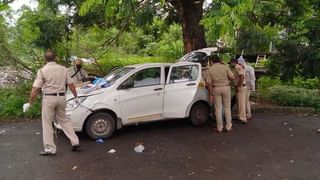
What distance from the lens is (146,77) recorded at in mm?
9719

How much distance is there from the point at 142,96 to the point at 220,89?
176cm

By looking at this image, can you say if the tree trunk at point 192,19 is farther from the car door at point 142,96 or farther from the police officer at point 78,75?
the car door at point 142,96

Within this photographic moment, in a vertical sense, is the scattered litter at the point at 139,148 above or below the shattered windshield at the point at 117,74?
below

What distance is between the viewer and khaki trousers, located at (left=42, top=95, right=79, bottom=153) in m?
7.71

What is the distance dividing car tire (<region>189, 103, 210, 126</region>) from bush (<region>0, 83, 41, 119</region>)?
170 inches

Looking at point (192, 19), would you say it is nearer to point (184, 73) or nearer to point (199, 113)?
point (184, 73)

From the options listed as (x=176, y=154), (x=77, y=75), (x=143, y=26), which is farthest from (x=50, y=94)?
(x=143, y=26)

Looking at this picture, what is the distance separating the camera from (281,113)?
12336 mm

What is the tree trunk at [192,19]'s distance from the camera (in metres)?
14.6

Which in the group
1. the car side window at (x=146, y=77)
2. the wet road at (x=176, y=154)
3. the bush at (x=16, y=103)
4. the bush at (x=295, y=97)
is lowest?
the wet road at (x=176, y=154)

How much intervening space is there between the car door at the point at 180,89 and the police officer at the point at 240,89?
37.2 inches

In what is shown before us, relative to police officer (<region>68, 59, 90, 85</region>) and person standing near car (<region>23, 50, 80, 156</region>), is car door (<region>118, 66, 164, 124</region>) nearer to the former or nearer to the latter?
person standing near car (<region>23, 50, 80, 156</region>)

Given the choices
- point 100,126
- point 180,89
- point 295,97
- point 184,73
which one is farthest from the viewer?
point 295,97

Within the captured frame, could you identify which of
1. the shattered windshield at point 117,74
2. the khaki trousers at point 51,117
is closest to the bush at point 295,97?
the shattered windshield at point 117,74
